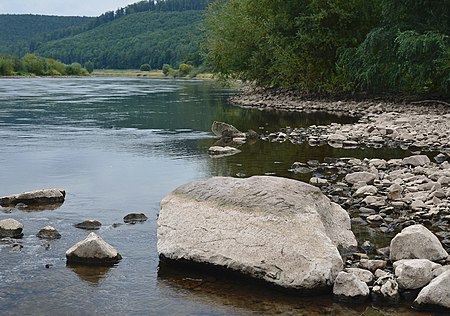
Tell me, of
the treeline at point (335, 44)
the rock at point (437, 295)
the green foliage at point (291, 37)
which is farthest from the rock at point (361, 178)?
the green foliage at point (291, 37)

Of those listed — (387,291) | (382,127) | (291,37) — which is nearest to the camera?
(387,291)

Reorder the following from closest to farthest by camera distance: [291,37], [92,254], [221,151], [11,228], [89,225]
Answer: [92,254], [11,228], [89,225], [221,151], [291,37]

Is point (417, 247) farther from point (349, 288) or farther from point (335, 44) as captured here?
point (335, 44)

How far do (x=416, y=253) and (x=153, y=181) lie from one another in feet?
26.9

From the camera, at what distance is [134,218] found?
39.8 feet

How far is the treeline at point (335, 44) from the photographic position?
102 feet

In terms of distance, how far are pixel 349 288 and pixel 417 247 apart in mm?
1457

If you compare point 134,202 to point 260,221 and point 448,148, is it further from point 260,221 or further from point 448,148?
point 448,148

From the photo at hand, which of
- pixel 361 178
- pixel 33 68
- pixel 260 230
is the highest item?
pixel 260 230

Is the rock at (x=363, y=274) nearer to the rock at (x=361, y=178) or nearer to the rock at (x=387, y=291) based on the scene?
the rock at (x=387, y=291)

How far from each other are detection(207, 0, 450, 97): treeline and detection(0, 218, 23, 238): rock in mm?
22279

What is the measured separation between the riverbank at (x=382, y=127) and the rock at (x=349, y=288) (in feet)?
41.3

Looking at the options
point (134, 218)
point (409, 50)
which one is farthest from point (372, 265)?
point (409, 50)

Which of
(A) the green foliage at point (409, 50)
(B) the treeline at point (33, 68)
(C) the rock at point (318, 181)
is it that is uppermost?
(A) the green foliage at point (409, 50)
